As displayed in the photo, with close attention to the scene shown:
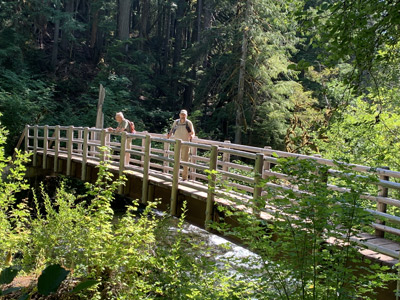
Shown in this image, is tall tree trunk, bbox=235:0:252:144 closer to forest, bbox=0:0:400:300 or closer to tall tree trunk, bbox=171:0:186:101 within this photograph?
forest, bbox=0:0:400:300

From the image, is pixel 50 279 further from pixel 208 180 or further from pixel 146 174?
pixel 146 174

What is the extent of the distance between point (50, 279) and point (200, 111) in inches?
903

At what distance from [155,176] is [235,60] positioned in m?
13.7

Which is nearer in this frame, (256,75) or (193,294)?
(193,294)

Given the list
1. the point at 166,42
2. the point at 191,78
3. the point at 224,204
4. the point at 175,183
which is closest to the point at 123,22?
A: the point at 191,78

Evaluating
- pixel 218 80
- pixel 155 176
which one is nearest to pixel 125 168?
pixel 155 176

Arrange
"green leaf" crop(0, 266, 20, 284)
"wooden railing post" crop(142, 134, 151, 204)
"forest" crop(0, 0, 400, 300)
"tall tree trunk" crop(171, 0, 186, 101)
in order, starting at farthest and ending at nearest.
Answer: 1. "tall tree trunk" crop(171, 0, 186, 101)
2. "wooden railing post" crop(142, 134, 151, 204)
3. "forest" crop(0, 0, 400, 300)
4. "green leaf" crop(0, 266, 20, 284)

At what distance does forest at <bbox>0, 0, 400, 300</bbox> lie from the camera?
4.34 metres

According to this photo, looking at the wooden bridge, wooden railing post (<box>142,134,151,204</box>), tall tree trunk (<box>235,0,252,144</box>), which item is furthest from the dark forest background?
wooden railing post (<box>142,134,151,204</box>)

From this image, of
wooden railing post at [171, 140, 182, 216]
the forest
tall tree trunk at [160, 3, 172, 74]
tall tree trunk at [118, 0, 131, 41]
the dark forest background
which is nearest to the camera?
the forest

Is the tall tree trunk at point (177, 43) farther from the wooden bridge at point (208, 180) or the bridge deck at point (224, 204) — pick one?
the bridge deck at point (224, 204)

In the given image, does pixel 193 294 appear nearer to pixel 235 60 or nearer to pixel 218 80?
pixel 235 60

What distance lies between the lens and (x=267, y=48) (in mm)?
20844

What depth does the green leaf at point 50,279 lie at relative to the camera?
828 mm
